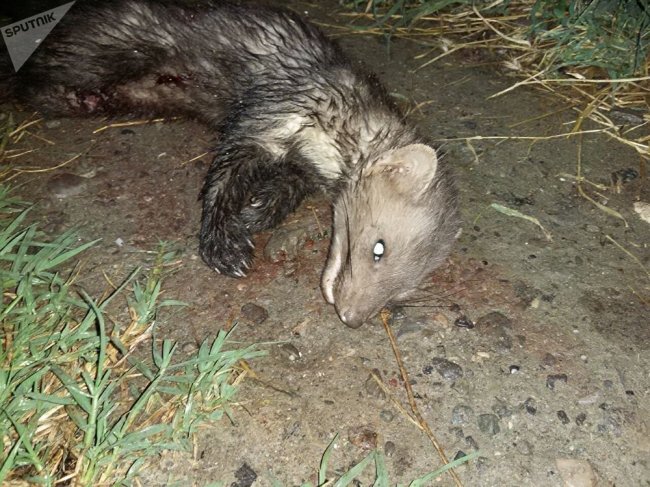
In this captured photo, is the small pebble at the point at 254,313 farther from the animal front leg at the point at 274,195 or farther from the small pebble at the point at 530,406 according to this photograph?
the small pebble at the point at 530,406

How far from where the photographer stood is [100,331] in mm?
2852

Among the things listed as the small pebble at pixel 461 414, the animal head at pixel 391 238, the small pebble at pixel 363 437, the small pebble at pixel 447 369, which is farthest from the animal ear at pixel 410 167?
the small pebble at pixel 363 437

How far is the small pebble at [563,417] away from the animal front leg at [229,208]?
Answer: 5.53 ft

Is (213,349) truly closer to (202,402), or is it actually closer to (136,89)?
(202,402)

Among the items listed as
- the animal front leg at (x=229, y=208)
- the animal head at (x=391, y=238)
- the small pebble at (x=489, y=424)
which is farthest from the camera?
the animal front leg at (x=229, y=208)

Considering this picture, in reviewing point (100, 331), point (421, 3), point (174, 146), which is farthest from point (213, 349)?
point (421, 3)

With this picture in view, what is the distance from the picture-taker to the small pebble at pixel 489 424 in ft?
9.35

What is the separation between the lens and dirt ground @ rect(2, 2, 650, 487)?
2.75 m

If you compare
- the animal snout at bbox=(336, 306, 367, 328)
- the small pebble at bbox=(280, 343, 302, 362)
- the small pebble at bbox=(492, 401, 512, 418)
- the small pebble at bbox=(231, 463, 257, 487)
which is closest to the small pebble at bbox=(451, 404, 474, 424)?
the small pebble at bbox=(492, 401, 512, 418)

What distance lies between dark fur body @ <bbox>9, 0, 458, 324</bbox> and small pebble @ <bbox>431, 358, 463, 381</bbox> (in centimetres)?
41

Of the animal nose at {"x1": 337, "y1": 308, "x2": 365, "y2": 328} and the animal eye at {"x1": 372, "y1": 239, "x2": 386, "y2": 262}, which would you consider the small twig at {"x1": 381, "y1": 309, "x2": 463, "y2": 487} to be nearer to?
the animal nose at {"x1": 337, "y1": 308, "x2": 365, "y2": 328}

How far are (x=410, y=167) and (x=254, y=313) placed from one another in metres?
1.06

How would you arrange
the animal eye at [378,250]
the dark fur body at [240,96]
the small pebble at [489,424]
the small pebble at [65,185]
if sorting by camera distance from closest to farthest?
1. the small pebble at [489,424]
2. the animal eye at [378,250]
3. the dark fur body at [240,96]
4. the small pebble at [65,185]

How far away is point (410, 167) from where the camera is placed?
321 centimetres
